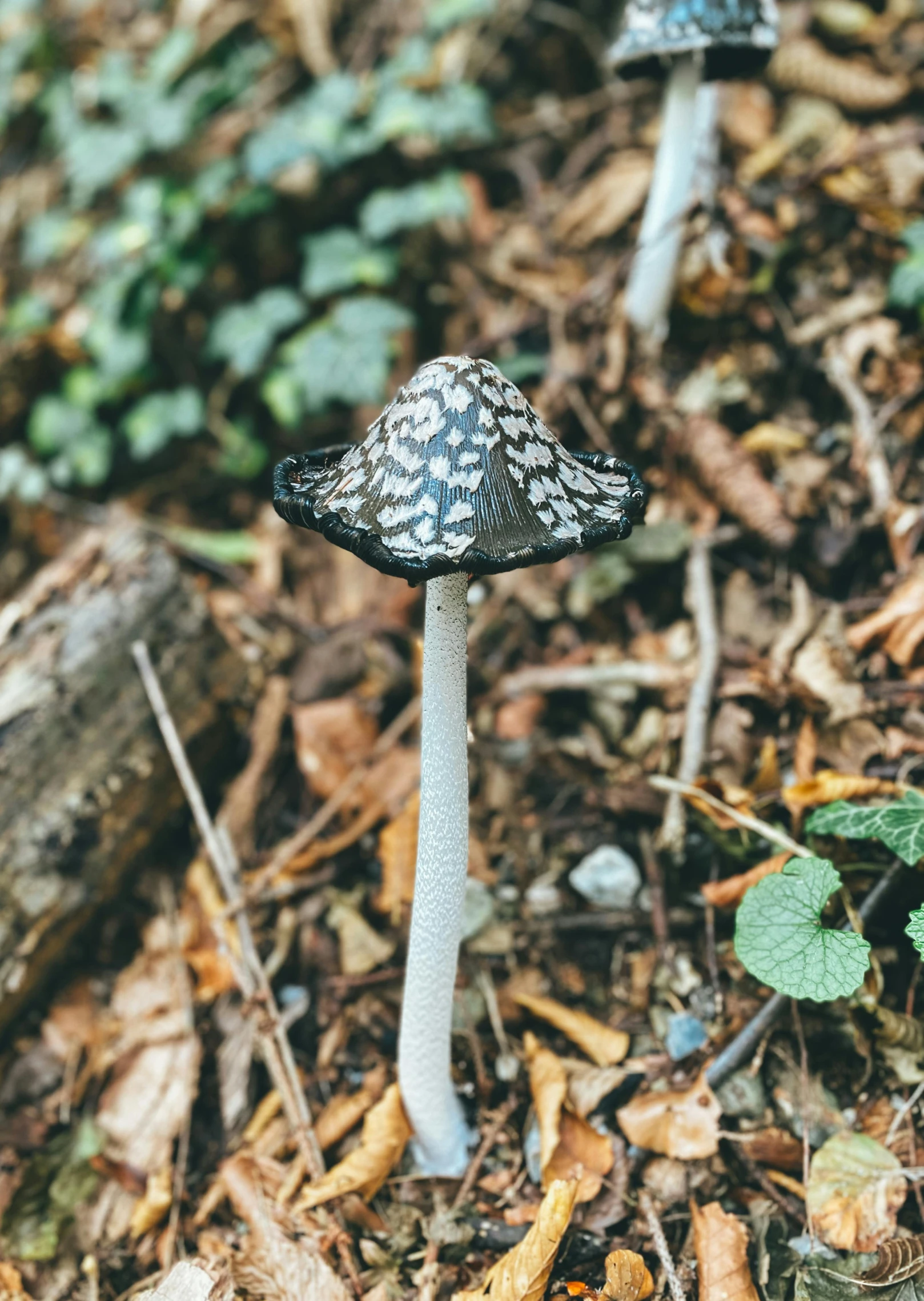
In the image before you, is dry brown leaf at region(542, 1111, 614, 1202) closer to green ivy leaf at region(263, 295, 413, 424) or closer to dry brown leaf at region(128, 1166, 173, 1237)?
dry brown leaf at region(128, 1166, 173, 1237)

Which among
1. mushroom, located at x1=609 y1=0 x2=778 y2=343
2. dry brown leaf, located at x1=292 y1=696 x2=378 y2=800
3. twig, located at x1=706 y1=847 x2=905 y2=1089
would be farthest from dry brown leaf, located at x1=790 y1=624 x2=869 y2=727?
mushroom, located at x1=609 y1=0 x2=778 y2=343

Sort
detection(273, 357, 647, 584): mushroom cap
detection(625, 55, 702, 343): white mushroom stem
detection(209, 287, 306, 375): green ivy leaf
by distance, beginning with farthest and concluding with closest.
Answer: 1. detection(209, 287, 306, 375): green ivy leaf
2. detection(625, 55, 702, 343): white mushroom stem
3. detection(273, 357, 647, 584): mushroom cap

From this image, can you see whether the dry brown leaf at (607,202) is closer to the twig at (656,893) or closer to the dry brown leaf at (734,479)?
the dry brown leaf at (734,479)

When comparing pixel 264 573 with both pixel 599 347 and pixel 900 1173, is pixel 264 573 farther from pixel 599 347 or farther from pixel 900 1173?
pixel 900 1173

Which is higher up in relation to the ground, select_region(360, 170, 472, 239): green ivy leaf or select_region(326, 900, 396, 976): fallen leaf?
select_region(360, 170, 472, 239): green ivy leaf

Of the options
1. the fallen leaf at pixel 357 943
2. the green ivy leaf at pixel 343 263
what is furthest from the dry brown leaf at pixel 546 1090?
the green ivy leaf at pixel 343 263

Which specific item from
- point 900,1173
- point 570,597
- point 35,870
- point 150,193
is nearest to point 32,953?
point 35,870

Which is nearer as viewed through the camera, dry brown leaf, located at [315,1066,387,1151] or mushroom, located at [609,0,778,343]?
dry brown leaf, located at [315,1066,387,1151]

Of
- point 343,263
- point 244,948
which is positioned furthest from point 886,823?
point 343,263

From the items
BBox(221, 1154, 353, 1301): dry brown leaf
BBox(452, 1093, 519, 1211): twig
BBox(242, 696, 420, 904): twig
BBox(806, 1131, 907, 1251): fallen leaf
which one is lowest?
BBox(452, 1093, 519, 1211): twig
